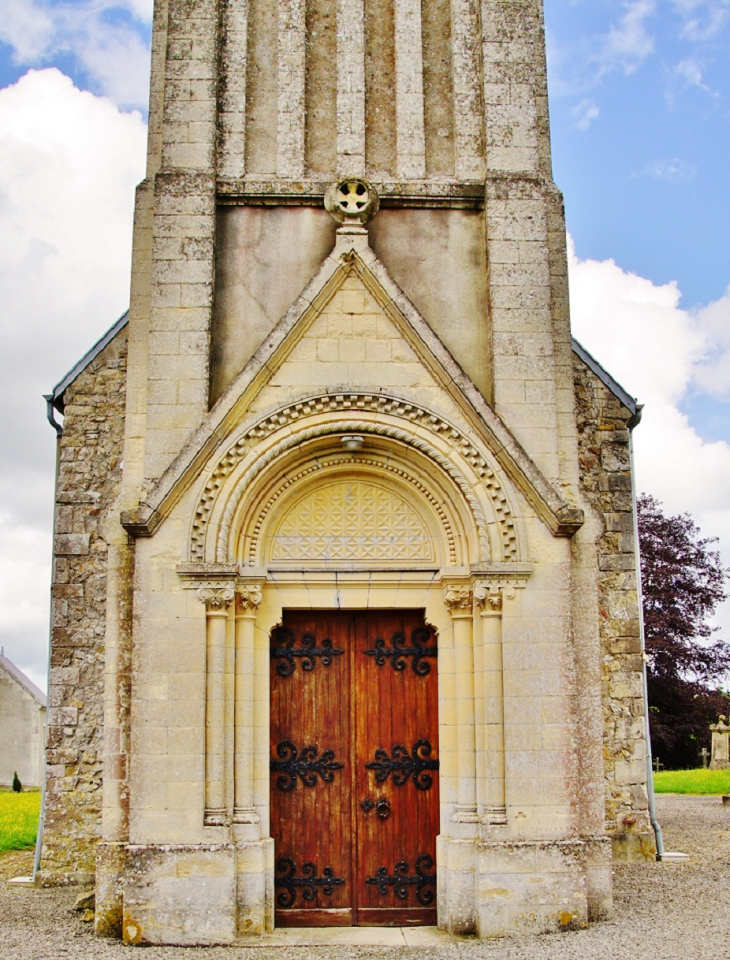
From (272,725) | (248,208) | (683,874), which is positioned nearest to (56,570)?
(272,725)

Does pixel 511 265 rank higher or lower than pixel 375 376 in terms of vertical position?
higher

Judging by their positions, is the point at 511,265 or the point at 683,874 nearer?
the point at 511,265

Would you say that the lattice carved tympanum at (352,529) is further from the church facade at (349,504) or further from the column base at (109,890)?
the column base at (109,890)

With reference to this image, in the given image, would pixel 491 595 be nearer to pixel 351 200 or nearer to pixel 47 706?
pixel 351 200

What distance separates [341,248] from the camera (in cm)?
948

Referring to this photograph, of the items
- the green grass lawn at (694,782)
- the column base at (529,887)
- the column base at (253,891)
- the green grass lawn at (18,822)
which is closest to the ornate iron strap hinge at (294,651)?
the column base at (253,891)

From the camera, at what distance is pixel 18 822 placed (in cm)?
1588

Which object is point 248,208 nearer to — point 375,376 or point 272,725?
point 375,376

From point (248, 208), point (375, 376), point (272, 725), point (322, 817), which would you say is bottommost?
point (322, 817)

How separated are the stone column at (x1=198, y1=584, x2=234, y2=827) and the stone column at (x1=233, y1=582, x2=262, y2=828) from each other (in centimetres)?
20

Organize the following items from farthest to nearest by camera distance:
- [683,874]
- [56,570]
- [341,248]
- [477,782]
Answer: [56,570]
[683,874]
[341,248]
[477,782]

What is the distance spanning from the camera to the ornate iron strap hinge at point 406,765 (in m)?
9.14

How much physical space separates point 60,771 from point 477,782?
5.22 m

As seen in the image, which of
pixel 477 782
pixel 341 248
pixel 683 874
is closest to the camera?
pixel 477 782
